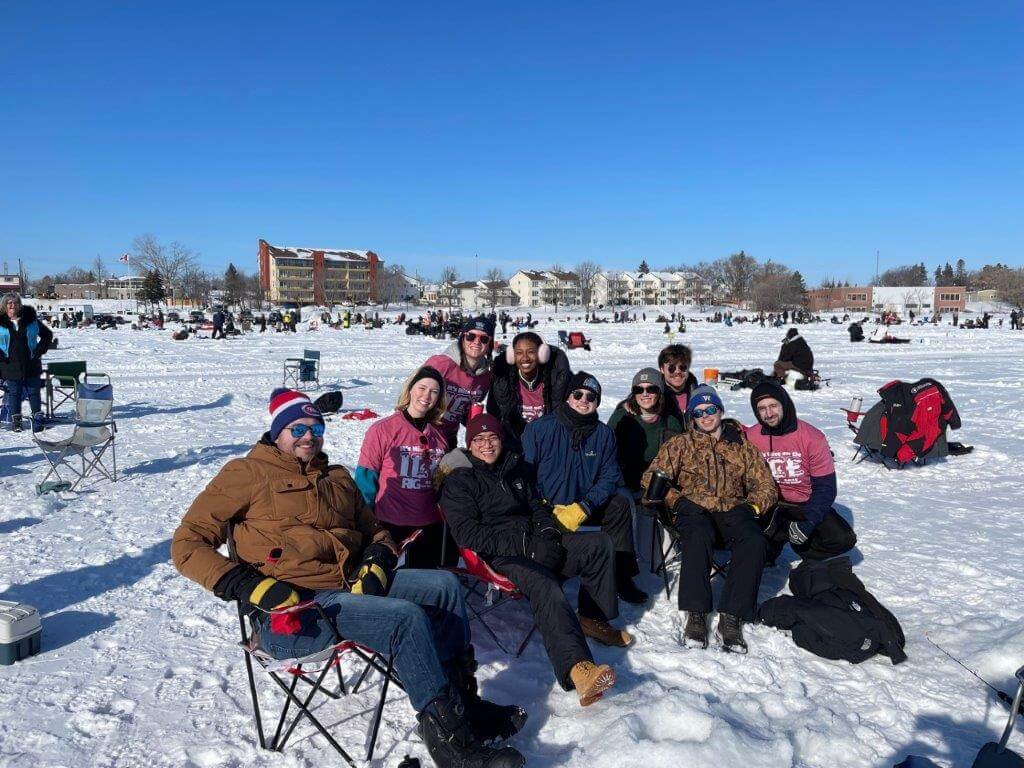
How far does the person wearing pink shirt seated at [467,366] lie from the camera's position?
510 cm

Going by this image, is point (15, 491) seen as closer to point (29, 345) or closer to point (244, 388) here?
point (29, 345)

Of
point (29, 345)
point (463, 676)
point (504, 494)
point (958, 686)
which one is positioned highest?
point (29, 345)

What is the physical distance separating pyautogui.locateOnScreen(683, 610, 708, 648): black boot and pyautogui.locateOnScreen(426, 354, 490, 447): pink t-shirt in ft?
6.62

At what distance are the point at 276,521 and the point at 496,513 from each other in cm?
129

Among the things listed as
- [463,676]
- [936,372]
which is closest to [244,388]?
[463,676]

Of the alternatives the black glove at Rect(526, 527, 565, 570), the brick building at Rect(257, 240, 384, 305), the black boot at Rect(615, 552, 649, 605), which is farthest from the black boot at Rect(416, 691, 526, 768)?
the brick building at Rect(257, 240, 384, 305)

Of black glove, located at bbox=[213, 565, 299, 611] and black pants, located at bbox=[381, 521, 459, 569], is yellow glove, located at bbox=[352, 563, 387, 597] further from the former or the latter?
black pants, located at bbox=[381, 521, 459, 569]

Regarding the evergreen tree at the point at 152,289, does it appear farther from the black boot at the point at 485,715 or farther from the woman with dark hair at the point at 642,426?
the black boot at the point at 485,715

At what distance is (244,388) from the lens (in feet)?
49.5

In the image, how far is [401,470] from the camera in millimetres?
4184

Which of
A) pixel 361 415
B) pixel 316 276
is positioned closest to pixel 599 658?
pixel 361 415

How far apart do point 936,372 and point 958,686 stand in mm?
18438

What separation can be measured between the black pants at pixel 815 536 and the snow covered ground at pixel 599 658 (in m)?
→ 0.49

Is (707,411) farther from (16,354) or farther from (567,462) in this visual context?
(16,354)
